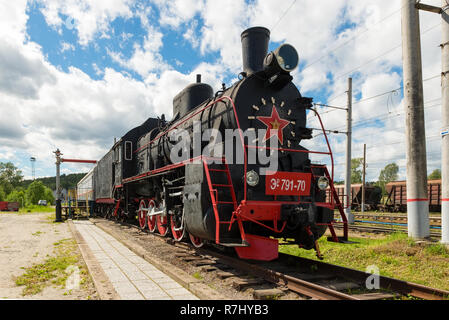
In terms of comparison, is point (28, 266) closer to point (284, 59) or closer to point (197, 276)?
point (197, 276)

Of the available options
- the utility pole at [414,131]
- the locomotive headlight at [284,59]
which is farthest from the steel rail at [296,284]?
the utility pole at [414,131]

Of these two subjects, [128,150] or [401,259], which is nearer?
[401,259]

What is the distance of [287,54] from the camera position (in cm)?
634

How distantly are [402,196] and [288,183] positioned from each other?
27.0 m

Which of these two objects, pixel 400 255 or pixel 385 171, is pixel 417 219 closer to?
pixel 400 255

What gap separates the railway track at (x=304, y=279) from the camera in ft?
14.3

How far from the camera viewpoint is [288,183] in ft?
19.6

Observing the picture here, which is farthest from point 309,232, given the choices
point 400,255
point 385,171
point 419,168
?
point 385,171

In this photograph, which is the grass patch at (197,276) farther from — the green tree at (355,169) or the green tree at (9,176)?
the green tree at (9,176)

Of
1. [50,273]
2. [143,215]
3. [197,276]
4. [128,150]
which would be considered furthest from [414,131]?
[128,150]

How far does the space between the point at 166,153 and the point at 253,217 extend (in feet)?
16.4

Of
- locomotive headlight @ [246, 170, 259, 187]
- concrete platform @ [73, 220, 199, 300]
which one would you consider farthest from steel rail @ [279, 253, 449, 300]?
concrete platform @ [73, 220, 199, 300]

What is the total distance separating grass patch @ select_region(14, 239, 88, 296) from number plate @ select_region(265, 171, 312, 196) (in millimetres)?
3472

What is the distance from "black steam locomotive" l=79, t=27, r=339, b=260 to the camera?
560 cm
